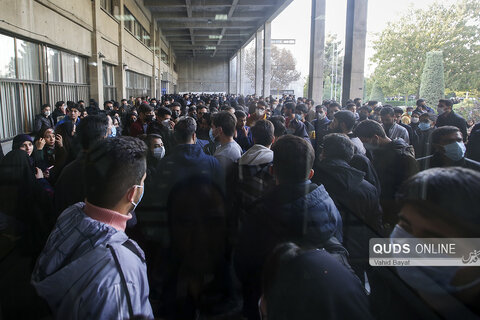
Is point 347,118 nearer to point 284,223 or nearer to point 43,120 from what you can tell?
point 284,223

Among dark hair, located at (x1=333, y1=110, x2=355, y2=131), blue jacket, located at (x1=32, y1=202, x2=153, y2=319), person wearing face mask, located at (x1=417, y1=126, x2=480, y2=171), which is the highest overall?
dark hair, located at (x1=333, y1=110, x2=355, y2=131)

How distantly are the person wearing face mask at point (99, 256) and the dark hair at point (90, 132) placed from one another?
1.21 meters

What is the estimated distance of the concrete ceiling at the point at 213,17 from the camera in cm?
2136

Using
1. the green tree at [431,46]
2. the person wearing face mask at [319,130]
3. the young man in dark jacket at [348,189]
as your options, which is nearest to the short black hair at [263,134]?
the young man in dark jacket at [348,189]

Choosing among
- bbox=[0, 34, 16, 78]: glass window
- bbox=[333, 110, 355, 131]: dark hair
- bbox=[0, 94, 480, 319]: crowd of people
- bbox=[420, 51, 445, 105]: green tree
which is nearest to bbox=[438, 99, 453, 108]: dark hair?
bbox=[420, 51, 445, 105]: green tree

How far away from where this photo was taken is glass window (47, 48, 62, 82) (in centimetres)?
969

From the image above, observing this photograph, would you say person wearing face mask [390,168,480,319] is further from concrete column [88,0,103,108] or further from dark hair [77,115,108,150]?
concrete column [88,0,103,108]

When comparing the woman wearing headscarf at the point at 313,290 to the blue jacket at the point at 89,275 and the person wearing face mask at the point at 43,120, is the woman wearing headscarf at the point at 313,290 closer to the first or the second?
the blue jacket at the point at 89,275

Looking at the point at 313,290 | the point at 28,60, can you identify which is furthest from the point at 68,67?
the point at 313,290

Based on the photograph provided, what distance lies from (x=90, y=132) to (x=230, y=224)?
1.46m

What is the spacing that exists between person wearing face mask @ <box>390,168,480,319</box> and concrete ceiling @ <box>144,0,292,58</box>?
1924 centimetres

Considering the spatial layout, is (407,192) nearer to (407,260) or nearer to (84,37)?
(407,260)

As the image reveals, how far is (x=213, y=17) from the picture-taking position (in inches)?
989

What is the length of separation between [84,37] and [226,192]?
36.9 feet
